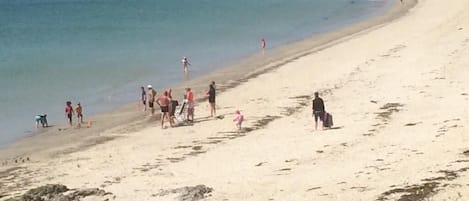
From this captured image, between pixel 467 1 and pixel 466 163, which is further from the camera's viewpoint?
pixel 467 1

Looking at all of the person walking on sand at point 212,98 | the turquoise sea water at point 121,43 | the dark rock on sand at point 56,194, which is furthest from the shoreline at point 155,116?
the dark rock on sand at point 56,194

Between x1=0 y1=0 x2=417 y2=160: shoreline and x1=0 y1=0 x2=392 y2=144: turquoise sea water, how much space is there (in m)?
1.25

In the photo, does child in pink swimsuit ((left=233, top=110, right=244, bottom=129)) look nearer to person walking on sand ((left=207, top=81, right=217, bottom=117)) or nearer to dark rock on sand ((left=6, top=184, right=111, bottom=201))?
person walking on sand ((left=207, top=81, right=217, bottom=117))

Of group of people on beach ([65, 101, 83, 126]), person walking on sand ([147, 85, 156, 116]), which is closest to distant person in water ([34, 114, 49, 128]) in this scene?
group of people on beach ([65, 101, 83, 126])

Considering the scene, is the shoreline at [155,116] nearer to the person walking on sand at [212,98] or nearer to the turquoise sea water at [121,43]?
the turquoise sea water at [121,43]

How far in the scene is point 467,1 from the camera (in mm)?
60750

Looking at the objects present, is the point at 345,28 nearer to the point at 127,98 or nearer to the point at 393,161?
the point at 127,98

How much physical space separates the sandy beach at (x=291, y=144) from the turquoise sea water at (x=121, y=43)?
4.22 metres

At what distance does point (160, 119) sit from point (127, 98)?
6.30 m

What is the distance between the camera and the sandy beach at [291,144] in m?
14.6

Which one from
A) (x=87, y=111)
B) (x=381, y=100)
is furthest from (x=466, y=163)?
(x=87, y=111)

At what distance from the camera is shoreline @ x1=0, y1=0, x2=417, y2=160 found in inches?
914

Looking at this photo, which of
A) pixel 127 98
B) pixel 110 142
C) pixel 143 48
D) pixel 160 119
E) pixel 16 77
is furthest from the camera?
pixel 143 48

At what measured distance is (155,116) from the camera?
2656 centimetres
